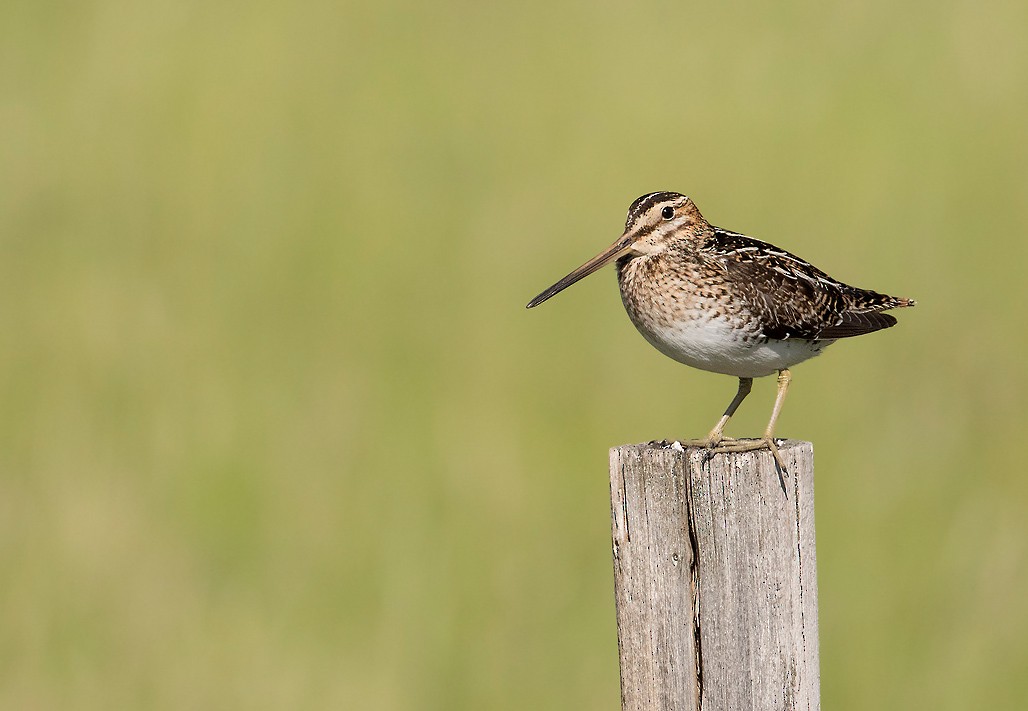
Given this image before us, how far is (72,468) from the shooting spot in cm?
725

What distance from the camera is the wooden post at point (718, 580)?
3836mm

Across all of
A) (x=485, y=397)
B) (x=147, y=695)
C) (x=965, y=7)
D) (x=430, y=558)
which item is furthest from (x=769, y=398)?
(x=965, y=7)

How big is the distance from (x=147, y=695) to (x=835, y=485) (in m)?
3.40

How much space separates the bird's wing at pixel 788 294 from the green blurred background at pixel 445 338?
5.05 ft

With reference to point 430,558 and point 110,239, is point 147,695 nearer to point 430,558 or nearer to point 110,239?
point 430,558

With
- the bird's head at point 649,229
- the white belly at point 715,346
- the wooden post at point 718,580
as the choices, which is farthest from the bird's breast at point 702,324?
the wooden post at point 718,580

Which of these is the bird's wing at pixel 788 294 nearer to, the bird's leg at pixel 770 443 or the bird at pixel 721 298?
the bird at pixel 721 298

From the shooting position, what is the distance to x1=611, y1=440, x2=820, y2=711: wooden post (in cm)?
384

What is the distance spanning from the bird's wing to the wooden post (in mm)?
1391

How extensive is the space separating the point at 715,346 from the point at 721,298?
0.22 m

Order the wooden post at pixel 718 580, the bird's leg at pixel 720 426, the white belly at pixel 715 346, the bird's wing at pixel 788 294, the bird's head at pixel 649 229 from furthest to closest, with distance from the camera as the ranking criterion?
1. the bird's head at pixel 649 229
2. the bird's wing at pixel 788 294
3. the white belly at pixel 715 346
4. the bird's leg at pixel 720 426
5. the wooden post at pixel 718 580

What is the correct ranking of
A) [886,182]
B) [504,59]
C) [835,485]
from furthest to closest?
[504,59] → [886,182] → [835,485]

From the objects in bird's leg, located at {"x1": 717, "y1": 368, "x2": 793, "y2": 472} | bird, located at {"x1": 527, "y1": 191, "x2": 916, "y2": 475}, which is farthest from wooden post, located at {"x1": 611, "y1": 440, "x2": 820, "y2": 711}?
bird, located at {"x1": 527, "y1": 191, "x2": 916, "y2": 475}

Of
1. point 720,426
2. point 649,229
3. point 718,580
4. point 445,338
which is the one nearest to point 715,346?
point 720,426
